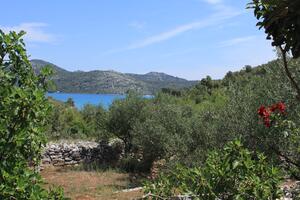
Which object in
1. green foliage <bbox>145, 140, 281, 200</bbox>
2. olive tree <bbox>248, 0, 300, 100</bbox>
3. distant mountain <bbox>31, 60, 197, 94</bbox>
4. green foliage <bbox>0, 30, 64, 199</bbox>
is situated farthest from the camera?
distant mountain <bbox>31, 60, 197, 94</bbox>

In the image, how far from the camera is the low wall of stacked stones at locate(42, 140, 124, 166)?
23109mm

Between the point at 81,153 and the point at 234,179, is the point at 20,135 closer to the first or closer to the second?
the point at 234,179

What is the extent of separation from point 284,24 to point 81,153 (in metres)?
21.9

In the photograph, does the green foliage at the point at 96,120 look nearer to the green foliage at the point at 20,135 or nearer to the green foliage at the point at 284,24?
the green foliage at the point at 20,135

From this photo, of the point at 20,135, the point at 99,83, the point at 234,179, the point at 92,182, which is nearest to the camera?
the point at 20,135

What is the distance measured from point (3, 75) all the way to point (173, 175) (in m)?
1.79

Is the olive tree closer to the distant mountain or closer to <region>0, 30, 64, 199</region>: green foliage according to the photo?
<region>0, 30, 64, 199</region>: green foliage

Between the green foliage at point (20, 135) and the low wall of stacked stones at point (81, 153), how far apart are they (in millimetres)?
19576

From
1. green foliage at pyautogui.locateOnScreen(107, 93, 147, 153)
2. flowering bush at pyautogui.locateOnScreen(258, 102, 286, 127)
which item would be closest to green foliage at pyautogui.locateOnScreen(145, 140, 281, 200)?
flowering bush at pyautogui.locateOnScreen(258, 102, 286, 127)

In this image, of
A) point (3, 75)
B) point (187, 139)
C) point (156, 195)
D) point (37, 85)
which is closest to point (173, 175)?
point (156, 195)

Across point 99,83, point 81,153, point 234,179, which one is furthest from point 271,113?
point 99,83

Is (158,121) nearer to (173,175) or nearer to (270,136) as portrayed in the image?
(270,136)

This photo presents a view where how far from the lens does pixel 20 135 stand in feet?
11.0

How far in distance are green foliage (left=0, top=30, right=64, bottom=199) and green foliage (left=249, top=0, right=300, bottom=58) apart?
1806 millimetres
